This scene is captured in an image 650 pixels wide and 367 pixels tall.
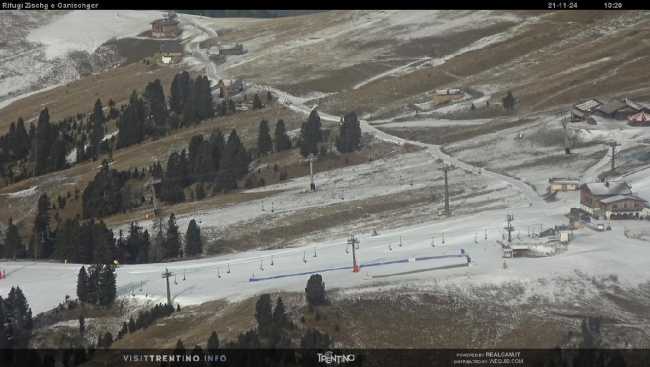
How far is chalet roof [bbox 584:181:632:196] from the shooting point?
104031mm

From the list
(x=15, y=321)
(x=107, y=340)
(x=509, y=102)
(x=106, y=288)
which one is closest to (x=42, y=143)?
(x=509, y=102)

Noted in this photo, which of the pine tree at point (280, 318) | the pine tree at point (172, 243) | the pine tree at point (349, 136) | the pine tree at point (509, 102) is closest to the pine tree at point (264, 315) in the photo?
the pine tree at point (280, 318)

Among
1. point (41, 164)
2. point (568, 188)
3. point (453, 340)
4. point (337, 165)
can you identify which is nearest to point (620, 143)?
point (568, 188)

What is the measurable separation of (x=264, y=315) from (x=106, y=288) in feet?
56.8

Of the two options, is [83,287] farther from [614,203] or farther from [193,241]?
[614,203]

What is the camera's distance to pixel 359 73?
595 ft

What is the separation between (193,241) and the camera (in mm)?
108562

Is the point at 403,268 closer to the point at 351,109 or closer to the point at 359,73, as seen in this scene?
the point at 351,109

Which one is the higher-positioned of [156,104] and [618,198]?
[156,104]

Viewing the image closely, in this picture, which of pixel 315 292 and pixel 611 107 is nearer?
pixel 315 292

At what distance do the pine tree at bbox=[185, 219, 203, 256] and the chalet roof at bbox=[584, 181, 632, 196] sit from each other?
33289 millimetres

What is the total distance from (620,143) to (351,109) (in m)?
41.1

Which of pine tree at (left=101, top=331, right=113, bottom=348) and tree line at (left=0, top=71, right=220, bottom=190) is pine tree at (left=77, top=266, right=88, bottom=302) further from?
tree line at (left=0, top=71, right=220, bottom=190)

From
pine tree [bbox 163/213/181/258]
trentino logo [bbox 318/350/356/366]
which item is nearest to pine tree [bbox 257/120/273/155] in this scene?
pine tree [bbox 163/213/181/258]
